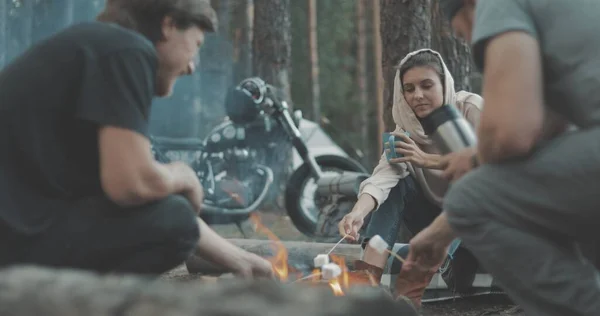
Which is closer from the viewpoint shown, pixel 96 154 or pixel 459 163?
pixel 96 154

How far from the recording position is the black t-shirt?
8.86ft

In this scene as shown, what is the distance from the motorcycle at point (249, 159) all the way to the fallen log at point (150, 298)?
23.1ft

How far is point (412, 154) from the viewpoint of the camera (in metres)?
4.70

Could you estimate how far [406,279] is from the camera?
4.37m

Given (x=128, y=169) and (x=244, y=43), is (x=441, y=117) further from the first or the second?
(x=244, y=43)

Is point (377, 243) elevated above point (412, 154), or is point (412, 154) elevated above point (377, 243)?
point (412, 154)

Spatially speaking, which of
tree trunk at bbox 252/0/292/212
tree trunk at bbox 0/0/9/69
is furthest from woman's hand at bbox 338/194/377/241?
tree trunk at bbox 252/0/292/212

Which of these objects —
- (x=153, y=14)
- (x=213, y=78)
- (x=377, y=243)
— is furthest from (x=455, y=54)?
(x=213, y=78)

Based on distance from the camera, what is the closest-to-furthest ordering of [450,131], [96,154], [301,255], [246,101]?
[96,154]
[450,131]
[301,255]
[246,101]

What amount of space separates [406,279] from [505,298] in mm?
809

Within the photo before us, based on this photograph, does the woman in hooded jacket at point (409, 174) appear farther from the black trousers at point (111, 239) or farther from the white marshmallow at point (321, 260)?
the black trousers at point (111, 239)

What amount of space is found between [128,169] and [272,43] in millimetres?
10467

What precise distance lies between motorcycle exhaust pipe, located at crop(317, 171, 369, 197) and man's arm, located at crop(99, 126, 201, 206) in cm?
378

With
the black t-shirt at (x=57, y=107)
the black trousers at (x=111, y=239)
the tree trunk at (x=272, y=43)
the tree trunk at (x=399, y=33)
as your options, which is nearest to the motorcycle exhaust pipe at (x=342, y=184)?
the tree trunk at (x=399, y=33)
